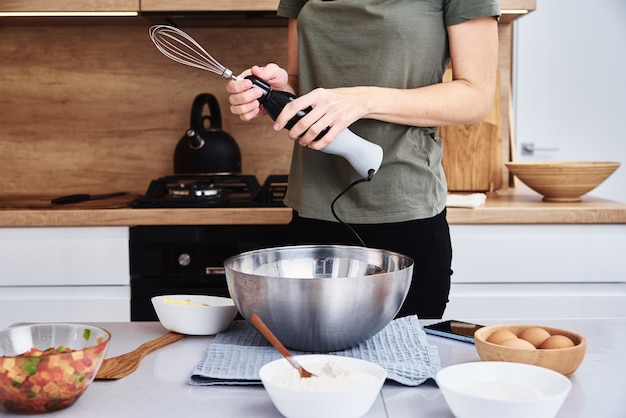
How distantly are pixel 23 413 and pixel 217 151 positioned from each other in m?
1.47

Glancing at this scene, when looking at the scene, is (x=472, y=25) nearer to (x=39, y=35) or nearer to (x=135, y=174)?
(x=135, y=174)

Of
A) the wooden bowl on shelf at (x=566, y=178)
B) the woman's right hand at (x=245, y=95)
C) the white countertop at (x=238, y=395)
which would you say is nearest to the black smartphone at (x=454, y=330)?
the white countertop at (x=238, y=395)

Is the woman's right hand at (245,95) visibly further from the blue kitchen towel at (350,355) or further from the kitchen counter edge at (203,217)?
the kitchen counter edge at (203,217)

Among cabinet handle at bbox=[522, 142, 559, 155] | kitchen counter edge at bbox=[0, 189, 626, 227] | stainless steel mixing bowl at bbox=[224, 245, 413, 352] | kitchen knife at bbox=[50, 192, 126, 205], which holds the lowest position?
stainless steel mixing bowl at bbox=[224, 245, 413, 352]

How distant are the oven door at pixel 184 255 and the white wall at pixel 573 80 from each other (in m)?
0.99

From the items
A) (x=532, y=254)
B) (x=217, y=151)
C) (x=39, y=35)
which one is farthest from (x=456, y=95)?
(x=39, y=35)

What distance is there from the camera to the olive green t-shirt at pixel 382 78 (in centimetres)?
135

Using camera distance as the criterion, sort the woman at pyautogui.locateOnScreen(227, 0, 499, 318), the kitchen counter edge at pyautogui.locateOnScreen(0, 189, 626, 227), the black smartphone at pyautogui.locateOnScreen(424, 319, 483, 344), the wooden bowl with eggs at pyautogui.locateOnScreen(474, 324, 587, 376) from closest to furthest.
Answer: the wooden bowl with eggs at pyautogui.locateOnScreen(474, 324, 587, 376)
the black smartphone at pyautogui.locateOnScreen(424, 319, 483, 344)
the woman at pyautogui.locateOnScreen(227, 0, 499, 318)
the kitchen counter edge at pyautogui.locateOnScreen(0, 189, 626, 227)

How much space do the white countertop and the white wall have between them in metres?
1.57

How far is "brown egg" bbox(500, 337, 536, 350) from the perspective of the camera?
33.9 inches

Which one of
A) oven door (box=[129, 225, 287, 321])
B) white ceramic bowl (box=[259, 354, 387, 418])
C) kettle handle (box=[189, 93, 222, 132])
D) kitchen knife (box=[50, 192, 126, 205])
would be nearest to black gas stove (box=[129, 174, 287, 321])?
oven door (box=[129, 225, 287, 321])

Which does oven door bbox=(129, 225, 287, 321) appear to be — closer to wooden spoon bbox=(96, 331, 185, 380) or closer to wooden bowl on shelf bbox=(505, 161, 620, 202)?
wooden bowl on shelf bbox=(505, 161, 620, 202)

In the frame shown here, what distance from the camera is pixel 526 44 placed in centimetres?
246

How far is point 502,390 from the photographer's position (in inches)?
29.8
